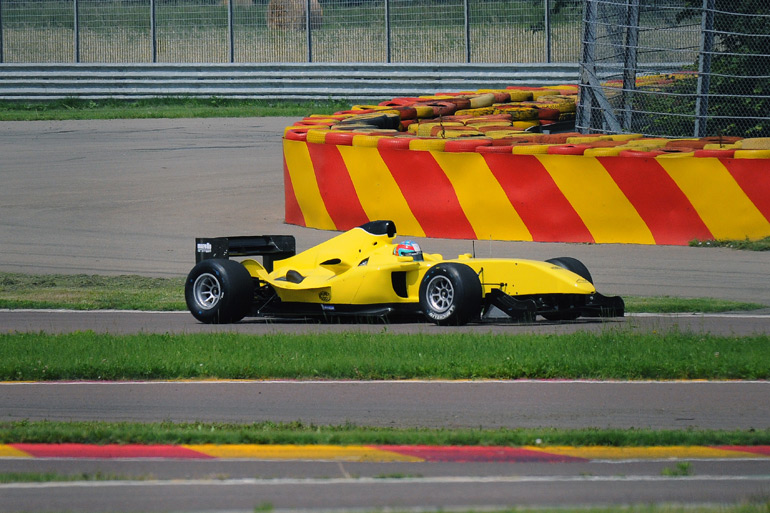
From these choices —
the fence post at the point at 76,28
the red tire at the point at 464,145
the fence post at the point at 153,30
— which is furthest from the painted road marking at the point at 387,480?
the fence post at the point at 76,28

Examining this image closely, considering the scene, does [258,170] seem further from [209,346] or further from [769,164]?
[209,346]

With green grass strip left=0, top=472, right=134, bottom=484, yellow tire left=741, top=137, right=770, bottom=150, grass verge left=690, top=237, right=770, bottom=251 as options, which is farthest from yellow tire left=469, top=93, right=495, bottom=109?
green grass strip left=0, top=472, right=134, bottom=484

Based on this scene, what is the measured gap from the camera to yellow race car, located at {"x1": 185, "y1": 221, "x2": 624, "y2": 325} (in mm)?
10094

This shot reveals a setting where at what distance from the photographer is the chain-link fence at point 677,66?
54.1 ft

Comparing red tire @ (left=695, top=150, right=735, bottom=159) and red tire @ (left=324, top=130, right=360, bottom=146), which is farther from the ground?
red tire @ (left=324, top=130, right=360, bottom=146)

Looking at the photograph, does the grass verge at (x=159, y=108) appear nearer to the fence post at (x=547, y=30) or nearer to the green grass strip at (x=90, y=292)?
the fence post at (x=547, y=30)

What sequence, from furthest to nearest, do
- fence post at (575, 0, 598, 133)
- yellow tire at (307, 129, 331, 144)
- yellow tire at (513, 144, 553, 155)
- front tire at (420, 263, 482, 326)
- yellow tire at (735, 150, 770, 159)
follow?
fence post at (575, 0, 598, 133) → yellow tire at (307, 129, 331, 144) → yellow tire at (513, 144, 553, 155) → yellow tire at (735, 150, 770, 159) → front tire at (420, 263, 482, 326)

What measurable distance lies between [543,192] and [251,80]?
16398 millimetres

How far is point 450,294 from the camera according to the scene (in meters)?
10.1

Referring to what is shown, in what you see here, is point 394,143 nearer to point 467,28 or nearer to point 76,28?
point 467,28

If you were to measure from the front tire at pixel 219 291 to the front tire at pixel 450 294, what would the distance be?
63.0 inches

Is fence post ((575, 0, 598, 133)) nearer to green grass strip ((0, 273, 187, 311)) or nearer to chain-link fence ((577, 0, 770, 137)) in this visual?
chain-link fence ((577, 0, 770, 137))

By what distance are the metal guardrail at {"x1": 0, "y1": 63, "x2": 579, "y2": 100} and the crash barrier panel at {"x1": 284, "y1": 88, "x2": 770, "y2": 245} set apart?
Result: 12.0 m

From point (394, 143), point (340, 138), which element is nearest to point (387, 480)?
point (394, 143)
